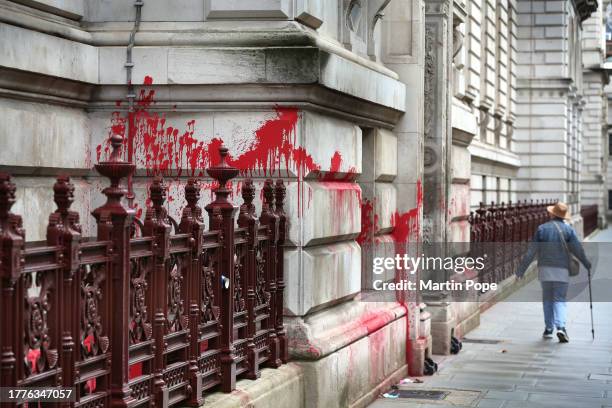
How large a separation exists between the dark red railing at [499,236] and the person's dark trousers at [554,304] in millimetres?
2458

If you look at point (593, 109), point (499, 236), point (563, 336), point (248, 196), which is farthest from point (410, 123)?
point (593, 109)

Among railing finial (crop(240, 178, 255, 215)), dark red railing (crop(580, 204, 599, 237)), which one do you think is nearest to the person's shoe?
railing finial (crop(240, 178, 255, 215))

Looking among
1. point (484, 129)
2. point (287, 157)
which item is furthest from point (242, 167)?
point (484, 129)

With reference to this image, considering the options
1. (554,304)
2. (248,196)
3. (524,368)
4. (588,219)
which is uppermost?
(248,196)

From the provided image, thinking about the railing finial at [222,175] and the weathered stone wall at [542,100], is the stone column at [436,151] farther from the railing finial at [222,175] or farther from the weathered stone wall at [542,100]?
the weathered stone wall at [542,100]

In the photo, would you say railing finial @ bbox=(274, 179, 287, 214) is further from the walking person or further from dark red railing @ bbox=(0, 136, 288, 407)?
the walking person

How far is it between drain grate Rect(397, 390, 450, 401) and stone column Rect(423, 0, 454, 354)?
→ 2.91 meters

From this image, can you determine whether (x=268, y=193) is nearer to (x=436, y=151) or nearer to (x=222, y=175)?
(x=222, y=175)

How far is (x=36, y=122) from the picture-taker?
8.41m

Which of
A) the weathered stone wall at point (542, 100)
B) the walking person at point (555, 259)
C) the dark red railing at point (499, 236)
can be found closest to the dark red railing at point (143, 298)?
the walking person at point (555, 259)

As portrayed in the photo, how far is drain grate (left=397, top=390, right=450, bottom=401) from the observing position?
465 inches

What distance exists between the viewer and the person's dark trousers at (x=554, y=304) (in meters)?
17.1

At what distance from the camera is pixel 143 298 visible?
6941mm

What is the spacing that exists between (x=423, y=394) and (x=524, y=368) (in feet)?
8.57
